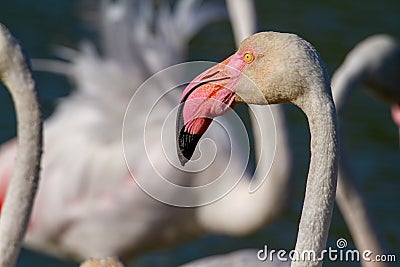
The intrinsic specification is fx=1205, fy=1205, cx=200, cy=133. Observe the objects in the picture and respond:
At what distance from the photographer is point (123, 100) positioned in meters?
6.03

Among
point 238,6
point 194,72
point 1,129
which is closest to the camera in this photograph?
point 194,72

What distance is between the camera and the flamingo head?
8.82ft

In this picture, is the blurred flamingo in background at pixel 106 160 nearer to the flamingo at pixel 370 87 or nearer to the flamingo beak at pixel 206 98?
the flamingo at pixel 370 87

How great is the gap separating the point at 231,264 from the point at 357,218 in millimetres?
568

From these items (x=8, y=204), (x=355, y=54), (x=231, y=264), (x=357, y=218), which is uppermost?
(x=355, y=54)

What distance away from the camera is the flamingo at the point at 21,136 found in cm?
331

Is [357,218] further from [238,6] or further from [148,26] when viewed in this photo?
[148,26]

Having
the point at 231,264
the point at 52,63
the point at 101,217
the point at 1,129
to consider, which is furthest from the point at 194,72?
the point at 1,129

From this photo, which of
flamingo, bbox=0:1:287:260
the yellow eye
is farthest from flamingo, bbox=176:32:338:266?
flamingo, bbox=0:1:287:260

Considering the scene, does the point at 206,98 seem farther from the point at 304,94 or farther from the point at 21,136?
the point at 21,136

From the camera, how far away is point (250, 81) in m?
2.79

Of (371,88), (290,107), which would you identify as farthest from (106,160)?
(290,107)

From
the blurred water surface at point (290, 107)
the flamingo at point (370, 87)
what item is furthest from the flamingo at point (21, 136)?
the blurred water surface at point (290, 107)

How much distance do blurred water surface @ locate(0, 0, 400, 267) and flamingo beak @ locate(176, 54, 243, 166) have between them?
3901mm
